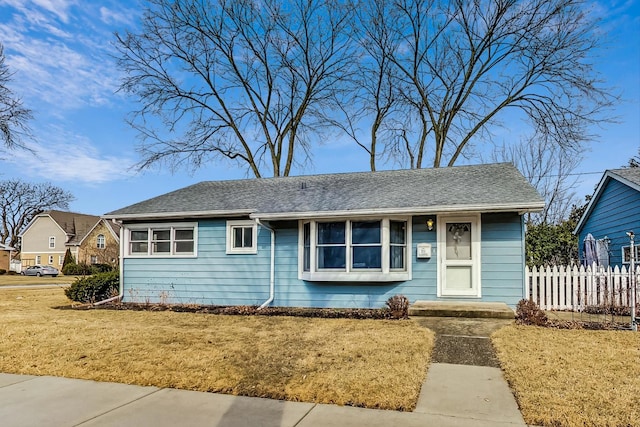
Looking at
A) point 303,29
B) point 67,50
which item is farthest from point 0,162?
point 303,29

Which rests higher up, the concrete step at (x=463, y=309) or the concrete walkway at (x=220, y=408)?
the concrete step at (x=463, y=309)

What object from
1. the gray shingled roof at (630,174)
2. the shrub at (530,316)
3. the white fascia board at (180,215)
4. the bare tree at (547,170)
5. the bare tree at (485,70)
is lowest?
the shrub at (530,316)

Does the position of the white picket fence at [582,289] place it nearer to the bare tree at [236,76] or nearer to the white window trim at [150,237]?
the white window trim at [150,237]

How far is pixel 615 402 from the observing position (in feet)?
13.3

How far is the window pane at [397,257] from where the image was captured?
33.2 feet

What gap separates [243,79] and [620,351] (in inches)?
865

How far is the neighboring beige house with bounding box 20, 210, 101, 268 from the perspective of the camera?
4925 cm

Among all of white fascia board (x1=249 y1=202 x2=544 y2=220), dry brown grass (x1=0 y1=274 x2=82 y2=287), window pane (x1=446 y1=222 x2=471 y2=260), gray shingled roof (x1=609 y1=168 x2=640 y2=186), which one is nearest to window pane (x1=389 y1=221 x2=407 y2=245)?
white fascia board (x1=249 y1=202 x2=544 y2=220)

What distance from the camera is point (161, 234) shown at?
12.2 m

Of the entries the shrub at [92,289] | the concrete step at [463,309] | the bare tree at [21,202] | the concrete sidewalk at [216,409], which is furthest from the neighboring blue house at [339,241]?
the bare tree at [21,202]

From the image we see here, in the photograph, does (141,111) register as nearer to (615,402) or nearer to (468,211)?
(468,211)

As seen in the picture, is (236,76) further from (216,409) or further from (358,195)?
(216,409)

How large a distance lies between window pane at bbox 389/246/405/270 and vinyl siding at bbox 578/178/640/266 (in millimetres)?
6835

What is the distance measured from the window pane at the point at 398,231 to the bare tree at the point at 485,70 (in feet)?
40.5
